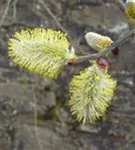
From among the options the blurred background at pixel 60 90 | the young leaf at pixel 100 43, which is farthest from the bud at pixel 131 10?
the blurred background at pixel 60 90

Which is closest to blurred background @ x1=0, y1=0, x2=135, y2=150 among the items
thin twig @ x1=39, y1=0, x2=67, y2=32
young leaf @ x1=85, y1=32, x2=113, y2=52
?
thin twig @ x1=39, y1=0, x2=67, y2=32

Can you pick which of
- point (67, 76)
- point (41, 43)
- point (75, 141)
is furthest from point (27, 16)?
point (41, 43)

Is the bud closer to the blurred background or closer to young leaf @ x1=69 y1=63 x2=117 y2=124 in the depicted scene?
young leaf @ x1=69 y1=63 x2=117 y2=124

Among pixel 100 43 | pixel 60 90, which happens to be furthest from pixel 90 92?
pixel 60 90

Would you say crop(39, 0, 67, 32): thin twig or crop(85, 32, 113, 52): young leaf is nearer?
crop(85, 32, 113, 52): young leaf

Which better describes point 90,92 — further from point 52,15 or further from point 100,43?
point 52,15

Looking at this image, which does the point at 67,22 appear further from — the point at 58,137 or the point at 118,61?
the point at 58,137
